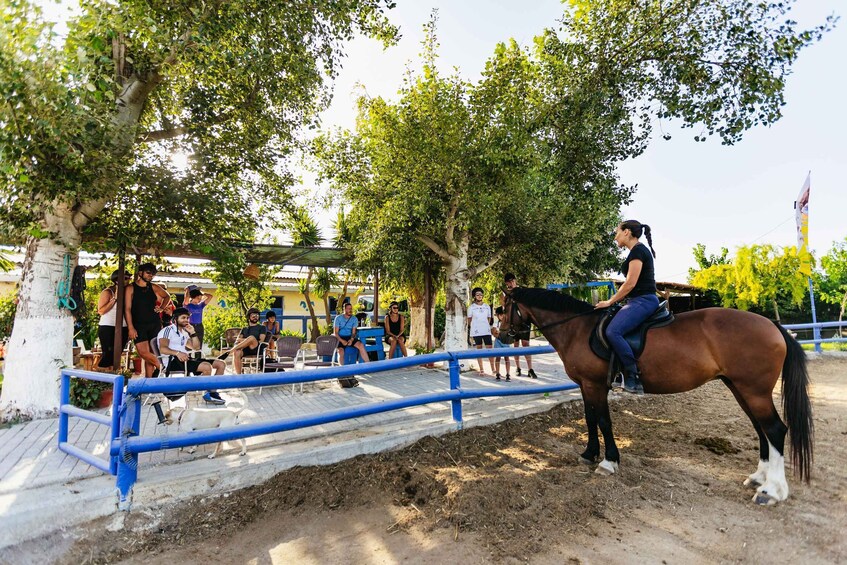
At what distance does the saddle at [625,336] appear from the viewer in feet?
14.7

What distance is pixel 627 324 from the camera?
448cm

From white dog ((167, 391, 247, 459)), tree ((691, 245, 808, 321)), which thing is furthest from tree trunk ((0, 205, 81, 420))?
tree ((691, 245, 808, 321))

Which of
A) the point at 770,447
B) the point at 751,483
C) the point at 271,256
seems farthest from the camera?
the point at 271,256

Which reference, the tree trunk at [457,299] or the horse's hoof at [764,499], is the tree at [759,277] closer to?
the tree trunk at [457,299]

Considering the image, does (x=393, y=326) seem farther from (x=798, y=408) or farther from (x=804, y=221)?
(x=804, y=221)

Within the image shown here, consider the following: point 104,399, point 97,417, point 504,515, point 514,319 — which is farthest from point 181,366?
point 504,515

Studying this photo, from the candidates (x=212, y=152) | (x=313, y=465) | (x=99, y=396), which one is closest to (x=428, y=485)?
(x=313, y=465)

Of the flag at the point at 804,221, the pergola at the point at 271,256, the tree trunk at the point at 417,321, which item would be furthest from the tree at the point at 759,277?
the pergola at the point at 271,256

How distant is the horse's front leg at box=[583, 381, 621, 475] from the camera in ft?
14.5

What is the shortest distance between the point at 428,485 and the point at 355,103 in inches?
365

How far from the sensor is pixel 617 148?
9867 mm

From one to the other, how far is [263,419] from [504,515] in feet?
13.5

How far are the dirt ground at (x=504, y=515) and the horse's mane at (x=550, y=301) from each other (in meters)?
1.69

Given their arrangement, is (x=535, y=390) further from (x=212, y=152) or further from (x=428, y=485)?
(x=212, y=152)
